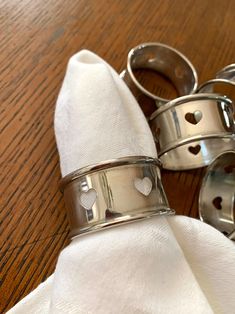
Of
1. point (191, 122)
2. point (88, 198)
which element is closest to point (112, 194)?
point (88, 198)

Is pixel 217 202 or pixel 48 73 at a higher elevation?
pixel 48 73

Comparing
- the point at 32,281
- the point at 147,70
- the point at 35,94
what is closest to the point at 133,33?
the point at 147,70

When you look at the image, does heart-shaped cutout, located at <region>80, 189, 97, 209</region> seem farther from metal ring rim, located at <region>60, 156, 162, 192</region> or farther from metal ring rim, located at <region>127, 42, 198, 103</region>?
metal ring rim, located at <region>127, 42, 198, 103</region>

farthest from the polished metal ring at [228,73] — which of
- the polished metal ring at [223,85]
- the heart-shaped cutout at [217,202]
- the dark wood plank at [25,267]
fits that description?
the dark wood plank at [25,267]

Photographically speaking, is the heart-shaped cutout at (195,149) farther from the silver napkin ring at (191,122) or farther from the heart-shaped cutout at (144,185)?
the heart-shaped cutout at (144,185)

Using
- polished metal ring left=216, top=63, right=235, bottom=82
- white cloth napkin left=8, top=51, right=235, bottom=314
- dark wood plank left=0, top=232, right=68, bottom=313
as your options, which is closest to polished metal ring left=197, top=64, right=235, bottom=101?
polished metal ring left=216, top=63, right=235, bottom=82

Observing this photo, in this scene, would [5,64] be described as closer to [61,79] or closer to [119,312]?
[61,79]

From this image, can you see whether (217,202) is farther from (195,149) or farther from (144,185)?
(144,185)
